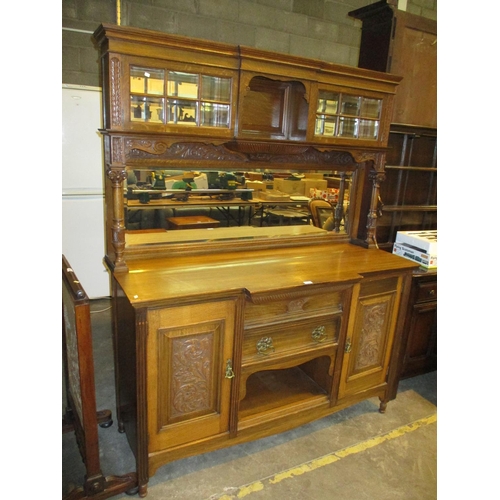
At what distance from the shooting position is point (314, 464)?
1.86m

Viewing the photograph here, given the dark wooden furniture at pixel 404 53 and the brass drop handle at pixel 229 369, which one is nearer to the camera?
the brass drop handle at pixel 229 369

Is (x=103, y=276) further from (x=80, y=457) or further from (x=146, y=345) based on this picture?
(x=146, y=345)

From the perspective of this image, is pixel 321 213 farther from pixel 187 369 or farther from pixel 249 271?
pixel 187 369

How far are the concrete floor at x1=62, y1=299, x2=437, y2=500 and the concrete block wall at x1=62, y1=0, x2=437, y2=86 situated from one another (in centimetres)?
260

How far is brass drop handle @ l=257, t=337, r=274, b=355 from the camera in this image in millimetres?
1760

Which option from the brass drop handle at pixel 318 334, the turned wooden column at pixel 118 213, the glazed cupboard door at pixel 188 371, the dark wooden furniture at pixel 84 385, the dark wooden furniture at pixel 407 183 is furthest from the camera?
the dark wooden furniture at pixel 407 183

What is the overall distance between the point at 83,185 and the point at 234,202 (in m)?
1.73

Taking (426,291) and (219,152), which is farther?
(426,291)

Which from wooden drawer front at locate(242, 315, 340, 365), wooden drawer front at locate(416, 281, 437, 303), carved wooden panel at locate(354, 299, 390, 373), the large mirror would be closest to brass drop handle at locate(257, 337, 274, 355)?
wooden drawer front at locate(242, 315, 340, 365)

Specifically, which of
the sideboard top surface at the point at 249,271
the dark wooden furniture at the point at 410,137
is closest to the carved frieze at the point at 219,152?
the sideboard top surface at the point at 249,271

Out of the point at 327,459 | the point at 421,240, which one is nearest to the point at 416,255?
the point at 421,240

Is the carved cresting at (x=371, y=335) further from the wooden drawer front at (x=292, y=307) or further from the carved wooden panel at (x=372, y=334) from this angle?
the wooden drawer front at (x=292, y=307)

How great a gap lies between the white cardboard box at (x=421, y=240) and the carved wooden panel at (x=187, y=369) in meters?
1.38

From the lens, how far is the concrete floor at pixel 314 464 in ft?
5.60
